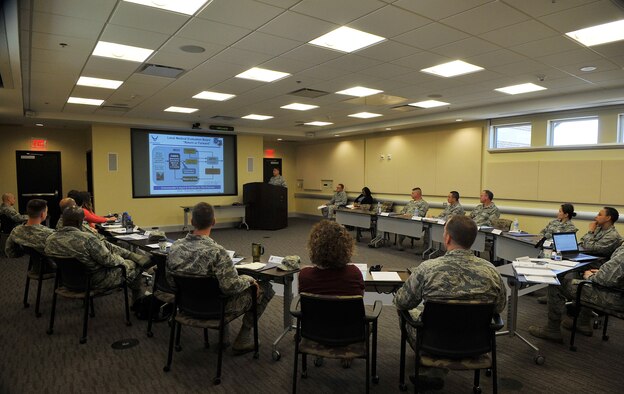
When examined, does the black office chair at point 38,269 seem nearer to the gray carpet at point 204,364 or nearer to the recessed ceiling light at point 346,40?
the gray carpet at point 204,364

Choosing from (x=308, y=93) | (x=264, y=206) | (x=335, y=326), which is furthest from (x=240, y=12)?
(x=264, y=206)

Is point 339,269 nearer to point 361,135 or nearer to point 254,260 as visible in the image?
point 254,260

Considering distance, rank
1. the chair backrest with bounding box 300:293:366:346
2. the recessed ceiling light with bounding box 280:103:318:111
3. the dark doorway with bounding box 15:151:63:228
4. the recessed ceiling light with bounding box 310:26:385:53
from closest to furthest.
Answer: the chair backrest with bounding box 300:293:366:346
the recessed ceiling light with bounding box 310:26:385:53
the recessed ceiling light with bounding box 280:103:318:111
the dark doorway with bounding box 15:151:63:228

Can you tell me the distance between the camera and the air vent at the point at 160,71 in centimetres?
490

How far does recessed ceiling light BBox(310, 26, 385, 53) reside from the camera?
3789 mm

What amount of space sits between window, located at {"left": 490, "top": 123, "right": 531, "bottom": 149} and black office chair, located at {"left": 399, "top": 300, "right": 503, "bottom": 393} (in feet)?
21.4

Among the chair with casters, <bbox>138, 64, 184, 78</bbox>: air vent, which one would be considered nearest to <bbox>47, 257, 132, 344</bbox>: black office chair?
the chair with casters

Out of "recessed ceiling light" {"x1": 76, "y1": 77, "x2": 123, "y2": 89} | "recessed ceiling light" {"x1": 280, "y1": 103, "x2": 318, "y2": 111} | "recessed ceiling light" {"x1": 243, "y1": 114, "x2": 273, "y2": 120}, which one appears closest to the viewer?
"recessed ceiling light" {"x1": 76, "y1": 77, "x2": 123, "y2": 89}

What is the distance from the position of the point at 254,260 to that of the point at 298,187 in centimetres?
1027

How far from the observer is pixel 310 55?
14.4 ft

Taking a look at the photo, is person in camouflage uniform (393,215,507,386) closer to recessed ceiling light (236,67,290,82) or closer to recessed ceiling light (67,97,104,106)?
recessed ceiling light (236,67,290,82)

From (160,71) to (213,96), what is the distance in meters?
1.66

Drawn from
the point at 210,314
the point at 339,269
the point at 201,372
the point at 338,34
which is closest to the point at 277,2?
the point at 338,34

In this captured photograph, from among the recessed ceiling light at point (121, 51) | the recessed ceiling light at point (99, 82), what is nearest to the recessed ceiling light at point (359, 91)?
the recessed ceiling light at point (121, 51)
